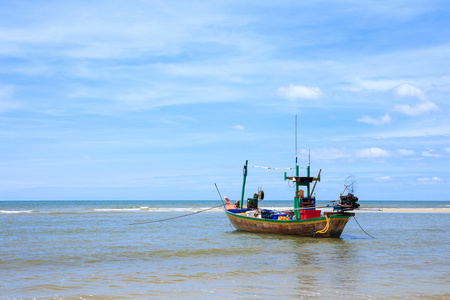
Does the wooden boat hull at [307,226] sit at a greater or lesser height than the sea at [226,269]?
greater

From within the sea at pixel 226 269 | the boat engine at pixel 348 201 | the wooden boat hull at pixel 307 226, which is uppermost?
the boat engine at pixel 348 201

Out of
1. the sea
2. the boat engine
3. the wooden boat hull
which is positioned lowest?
the sea

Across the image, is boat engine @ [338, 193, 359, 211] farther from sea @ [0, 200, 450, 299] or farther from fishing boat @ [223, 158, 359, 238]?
sea @ [0, 200, 450, 299]

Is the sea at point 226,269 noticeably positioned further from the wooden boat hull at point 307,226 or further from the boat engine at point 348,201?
the boat engine at point 348,201

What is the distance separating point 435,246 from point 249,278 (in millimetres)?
13523

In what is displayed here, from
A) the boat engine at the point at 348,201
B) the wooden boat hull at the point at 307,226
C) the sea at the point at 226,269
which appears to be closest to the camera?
the sea at the point at 226,269

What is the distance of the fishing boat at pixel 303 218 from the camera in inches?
Result: 972

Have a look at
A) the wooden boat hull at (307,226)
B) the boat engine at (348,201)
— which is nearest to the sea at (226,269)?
the wooden boat hull at (307,226)

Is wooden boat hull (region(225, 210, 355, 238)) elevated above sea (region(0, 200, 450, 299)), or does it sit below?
above

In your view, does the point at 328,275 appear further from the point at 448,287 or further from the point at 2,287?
the point at 2,287

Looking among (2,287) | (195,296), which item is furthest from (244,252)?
(2,287)

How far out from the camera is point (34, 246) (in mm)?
22859

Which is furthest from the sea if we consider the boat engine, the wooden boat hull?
the boat engine

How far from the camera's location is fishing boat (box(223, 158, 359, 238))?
24688mm
